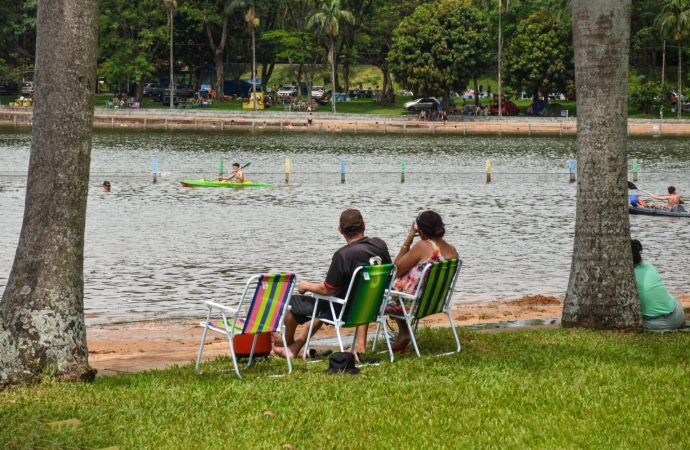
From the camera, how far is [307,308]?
9.77 meters

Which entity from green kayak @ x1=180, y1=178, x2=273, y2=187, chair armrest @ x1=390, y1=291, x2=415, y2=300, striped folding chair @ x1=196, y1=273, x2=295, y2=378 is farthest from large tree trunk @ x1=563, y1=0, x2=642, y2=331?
green kayak @ x1=180, y1=178, x2=273, y2=187

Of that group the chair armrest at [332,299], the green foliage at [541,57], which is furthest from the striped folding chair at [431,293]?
the green foliage at [541,57]

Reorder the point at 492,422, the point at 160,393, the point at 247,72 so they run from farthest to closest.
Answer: the point at 247,72
the point at 160,393
the point at 492,422

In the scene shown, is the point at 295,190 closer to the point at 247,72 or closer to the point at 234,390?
the point at 234,390

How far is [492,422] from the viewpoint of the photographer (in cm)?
730

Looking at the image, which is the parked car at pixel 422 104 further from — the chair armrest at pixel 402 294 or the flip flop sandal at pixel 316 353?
the chair armrest at pixel 402 294

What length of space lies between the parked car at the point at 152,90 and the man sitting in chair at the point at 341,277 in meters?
94.9

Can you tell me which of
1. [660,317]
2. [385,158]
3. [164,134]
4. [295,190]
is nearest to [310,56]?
[164,134]

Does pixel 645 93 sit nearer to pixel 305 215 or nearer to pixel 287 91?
pixel 287 91

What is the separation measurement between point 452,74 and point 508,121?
19.5 feet

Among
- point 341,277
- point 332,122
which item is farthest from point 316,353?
point 332,122

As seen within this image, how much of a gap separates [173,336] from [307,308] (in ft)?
15.0

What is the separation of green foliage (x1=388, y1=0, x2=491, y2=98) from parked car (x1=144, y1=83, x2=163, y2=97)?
84.9 ft

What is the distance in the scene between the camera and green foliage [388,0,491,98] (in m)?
85.9
